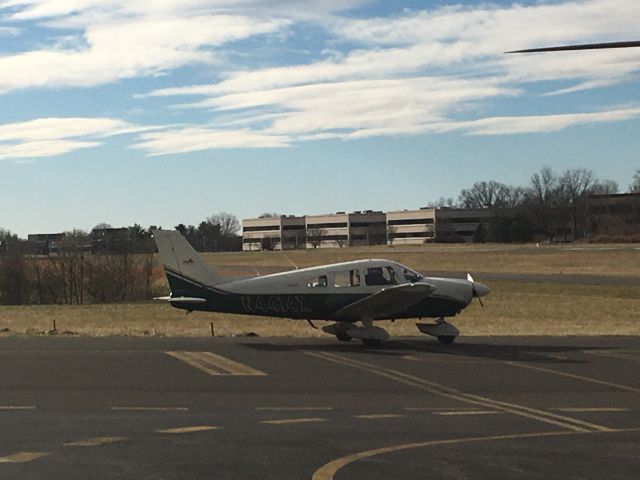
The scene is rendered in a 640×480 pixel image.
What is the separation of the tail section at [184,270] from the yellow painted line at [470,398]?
15.0ft

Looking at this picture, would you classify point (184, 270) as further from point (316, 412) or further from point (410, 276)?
point (316, 412)

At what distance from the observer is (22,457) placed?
9250 millimetres

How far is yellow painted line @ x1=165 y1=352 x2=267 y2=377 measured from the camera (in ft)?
56.8

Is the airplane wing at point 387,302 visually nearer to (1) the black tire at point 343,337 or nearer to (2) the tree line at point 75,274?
(1) the black tire at point 343,337

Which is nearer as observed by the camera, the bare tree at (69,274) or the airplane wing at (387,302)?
the airplane wing at (387,302)

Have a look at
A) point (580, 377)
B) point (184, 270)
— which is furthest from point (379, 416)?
point (184, 270)

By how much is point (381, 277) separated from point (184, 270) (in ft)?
15.7

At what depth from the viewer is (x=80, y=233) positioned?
235 feet

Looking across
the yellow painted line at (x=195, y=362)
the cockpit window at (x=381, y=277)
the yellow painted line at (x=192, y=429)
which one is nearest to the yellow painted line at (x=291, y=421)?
the yellow painted line at (x=192, y=429)

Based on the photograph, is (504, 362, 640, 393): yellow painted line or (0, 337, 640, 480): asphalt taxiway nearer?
(0, 337, 640, 480): asphalt taxiway

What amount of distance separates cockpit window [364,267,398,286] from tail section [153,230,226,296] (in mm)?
3533

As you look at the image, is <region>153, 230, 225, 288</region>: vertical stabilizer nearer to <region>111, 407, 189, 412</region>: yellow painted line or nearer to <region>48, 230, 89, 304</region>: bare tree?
<region>111, 407, 189, 412</region>: yellow painted line

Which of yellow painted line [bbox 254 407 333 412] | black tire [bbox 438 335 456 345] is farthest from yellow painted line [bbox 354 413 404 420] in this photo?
black tire [bbox 438 335 456 345]

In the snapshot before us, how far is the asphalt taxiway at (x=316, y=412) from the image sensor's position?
8.98m
